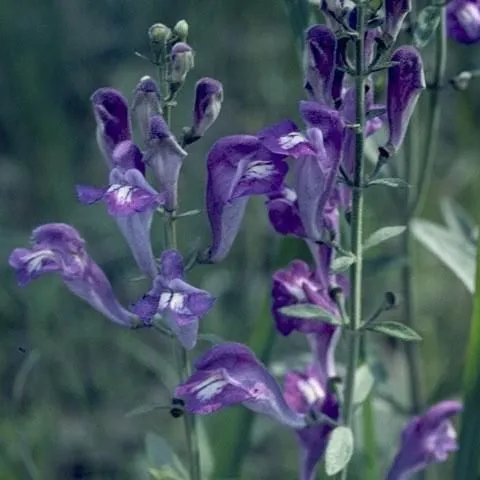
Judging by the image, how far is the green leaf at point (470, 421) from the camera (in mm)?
2783

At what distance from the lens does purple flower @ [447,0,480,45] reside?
2.90 meters

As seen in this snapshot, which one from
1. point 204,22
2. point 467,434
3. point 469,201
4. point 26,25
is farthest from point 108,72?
point 467,434

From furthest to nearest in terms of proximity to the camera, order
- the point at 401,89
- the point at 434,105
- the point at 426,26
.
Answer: the point at 434,105 → the point at 426,26 → the point at 401,89

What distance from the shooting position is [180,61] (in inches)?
88.6

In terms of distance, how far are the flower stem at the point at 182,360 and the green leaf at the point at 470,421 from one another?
2.52 feet

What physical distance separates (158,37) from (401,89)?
1.81 ft

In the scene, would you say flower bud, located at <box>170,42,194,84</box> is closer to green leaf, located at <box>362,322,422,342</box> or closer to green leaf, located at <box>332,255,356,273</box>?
green leaf, located at <box>332,255,356,273</box>

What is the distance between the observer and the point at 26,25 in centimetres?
531

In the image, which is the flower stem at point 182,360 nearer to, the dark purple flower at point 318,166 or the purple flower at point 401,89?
the dark purple flower at point 318,166

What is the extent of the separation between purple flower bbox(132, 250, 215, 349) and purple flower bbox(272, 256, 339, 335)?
12.4 inches

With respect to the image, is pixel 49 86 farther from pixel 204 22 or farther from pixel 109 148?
pixel 109 148

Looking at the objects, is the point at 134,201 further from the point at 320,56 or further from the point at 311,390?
the point at 311,390

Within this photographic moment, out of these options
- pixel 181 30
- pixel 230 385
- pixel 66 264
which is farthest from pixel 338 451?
pixel 181 30

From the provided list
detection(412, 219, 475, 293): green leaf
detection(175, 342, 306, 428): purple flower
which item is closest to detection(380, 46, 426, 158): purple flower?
detection(175, 342, 306, 428): purple flower
